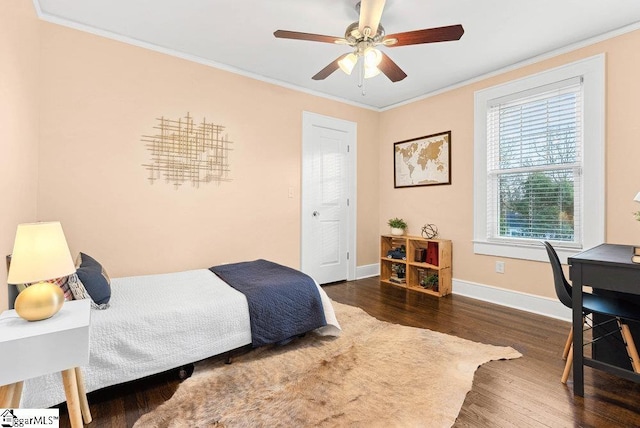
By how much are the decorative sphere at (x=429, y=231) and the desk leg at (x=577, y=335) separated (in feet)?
7.51

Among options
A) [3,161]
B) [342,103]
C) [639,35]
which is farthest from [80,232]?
[639,35]

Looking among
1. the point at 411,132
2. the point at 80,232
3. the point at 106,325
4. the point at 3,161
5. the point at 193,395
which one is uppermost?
the point at 411,132

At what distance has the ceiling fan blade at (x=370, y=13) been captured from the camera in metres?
1.87

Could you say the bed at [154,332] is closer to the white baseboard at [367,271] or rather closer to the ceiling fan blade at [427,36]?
the ceiling fan blade at [427,36]

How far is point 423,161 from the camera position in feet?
14.0

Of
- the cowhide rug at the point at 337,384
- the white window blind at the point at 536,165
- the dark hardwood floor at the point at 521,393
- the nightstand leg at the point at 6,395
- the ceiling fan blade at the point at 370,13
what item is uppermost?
the ceiling fan blade at the point at 370,13

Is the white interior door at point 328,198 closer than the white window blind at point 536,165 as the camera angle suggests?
No

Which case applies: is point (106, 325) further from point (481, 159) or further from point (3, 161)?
point (481, 159)

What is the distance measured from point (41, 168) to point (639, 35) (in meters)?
5.06

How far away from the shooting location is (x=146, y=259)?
2992mm

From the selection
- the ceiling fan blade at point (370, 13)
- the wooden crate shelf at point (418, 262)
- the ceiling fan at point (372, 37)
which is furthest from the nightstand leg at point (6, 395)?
the wooden crate shelf at point (418, 262)

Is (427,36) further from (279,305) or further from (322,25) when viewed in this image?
(279,305)

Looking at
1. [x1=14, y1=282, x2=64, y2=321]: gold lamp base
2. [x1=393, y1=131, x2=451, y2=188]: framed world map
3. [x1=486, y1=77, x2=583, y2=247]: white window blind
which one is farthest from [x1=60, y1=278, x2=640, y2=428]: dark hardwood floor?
[x1=393, y1=131, x2=451, y2=188]: framed world map

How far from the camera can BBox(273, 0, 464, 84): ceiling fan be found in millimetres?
1946
